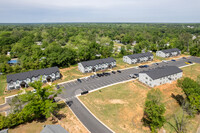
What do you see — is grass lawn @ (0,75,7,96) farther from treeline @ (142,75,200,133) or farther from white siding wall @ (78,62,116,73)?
treeline @ (142,75,200,133)

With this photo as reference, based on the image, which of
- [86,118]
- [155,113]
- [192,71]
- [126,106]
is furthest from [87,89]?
[192,71]

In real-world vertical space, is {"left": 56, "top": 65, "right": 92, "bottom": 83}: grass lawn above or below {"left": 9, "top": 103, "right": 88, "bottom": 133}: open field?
above

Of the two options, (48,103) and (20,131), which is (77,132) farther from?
(20,131)

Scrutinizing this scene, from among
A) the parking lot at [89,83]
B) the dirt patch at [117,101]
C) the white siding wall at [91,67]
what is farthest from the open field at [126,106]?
the white siding wall at [91,67]

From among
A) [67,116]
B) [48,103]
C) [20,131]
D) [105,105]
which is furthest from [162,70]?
[20,131]

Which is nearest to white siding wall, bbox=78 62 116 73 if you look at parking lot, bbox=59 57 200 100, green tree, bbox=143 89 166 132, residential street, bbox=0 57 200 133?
parking lot, bbox=59 57 200 100

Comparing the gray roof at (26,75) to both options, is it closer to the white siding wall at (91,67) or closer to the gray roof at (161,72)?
the white siding wall at (91,67)

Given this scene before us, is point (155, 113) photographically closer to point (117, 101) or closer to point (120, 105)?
point (120, 105)
